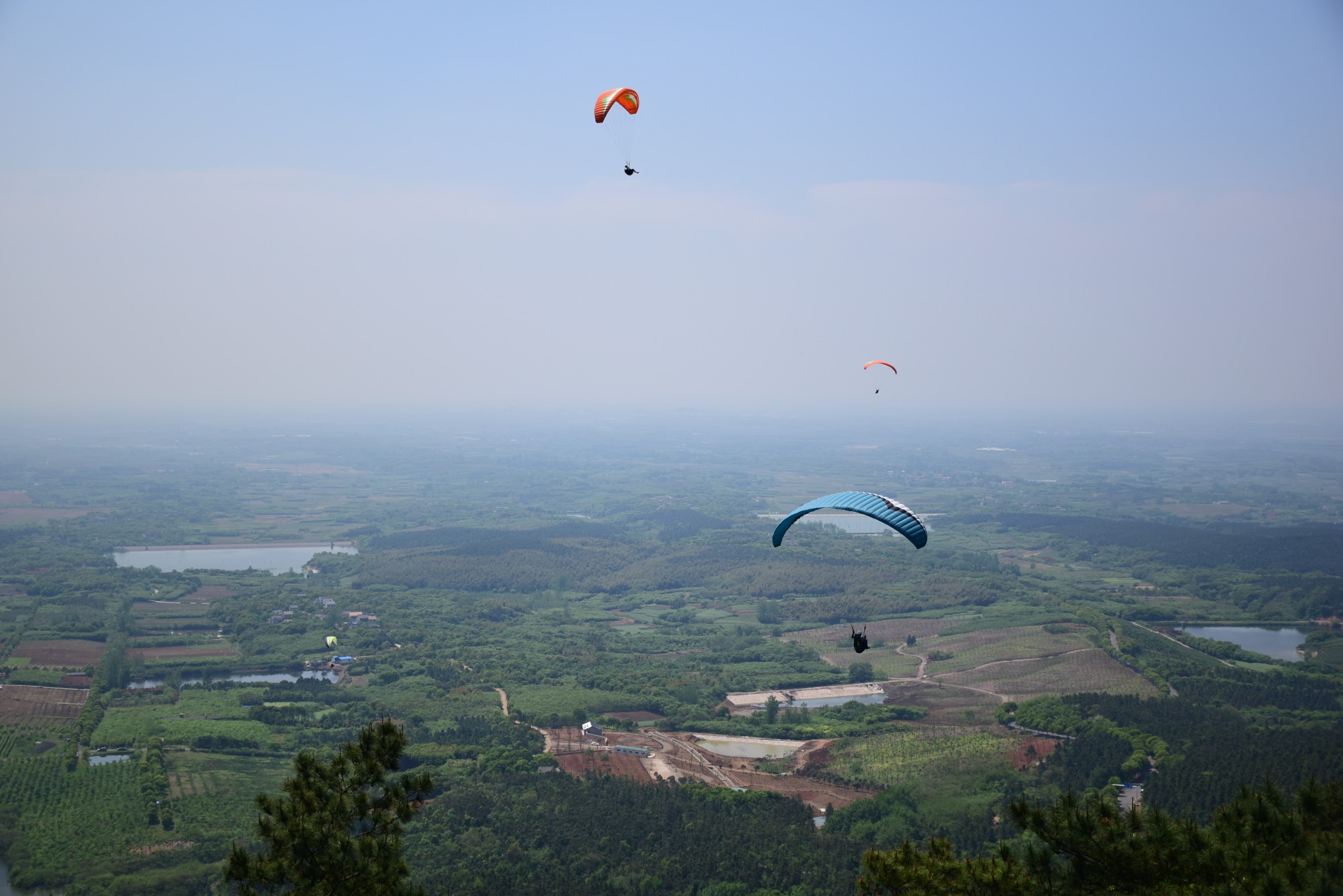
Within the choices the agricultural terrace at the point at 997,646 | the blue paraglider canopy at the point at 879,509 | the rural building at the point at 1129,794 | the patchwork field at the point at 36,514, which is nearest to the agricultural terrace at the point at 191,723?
the blue paraglider canopy at the point at 879,509

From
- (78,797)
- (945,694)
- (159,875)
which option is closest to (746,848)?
(159,875)

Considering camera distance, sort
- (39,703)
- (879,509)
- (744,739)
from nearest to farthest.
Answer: (879,509) < (744,739) < (39,703)

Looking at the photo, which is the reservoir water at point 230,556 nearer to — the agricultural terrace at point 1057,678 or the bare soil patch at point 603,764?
the bare soil patch at point 603,764

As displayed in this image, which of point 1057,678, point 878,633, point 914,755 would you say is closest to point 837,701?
point 914,755

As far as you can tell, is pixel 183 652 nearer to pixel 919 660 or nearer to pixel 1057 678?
pixel 919 660

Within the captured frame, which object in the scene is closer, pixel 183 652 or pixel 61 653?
pixel 61 653
